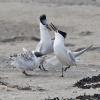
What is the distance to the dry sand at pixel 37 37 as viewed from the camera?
13156 millimetres

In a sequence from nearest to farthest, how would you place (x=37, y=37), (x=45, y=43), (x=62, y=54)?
(x=62, y=54) < (x=45, y=43) < (x=37, y=37)

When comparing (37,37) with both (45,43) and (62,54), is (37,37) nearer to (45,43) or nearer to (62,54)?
(45,43)

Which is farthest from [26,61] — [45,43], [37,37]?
[37,37]

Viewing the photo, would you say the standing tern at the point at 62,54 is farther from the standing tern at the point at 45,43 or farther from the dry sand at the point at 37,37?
the standing tern at the point at 45,43

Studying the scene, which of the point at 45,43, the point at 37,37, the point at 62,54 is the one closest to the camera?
the point at 62,54

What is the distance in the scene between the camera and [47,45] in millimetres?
17219

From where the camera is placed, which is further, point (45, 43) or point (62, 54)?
point (45, 43)

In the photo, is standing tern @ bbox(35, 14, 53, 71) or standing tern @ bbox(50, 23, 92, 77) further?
standing tern @ bbox(35, 14, 53, 71)

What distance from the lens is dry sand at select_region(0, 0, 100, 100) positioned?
43.2 feet

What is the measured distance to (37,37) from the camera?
22781 mm

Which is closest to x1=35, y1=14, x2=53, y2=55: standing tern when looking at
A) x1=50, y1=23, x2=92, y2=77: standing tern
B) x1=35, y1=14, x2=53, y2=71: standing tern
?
x1=35, y1=14, x2=53, y2=71: standing tern

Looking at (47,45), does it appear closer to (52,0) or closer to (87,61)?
(87,61)

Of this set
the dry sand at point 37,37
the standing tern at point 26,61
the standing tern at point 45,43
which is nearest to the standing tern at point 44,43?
the standing tern at point 45,43

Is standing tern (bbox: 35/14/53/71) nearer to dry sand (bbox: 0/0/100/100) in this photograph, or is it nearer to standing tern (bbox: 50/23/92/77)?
dry sand (bbox: 0/0/100/100)
